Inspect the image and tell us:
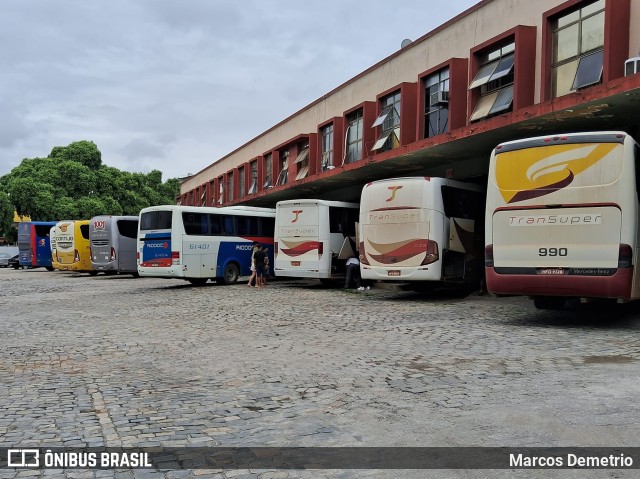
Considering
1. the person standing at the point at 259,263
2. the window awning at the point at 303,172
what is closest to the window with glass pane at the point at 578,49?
the person standing at the point at 259,263

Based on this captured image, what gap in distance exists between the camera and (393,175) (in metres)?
22.3

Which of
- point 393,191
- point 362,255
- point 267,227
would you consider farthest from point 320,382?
point 267,227

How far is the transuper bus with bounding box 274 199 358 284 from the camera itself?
19.9 metres

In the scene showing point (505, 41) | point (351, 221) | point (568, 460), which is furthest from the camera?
point (351, 221)

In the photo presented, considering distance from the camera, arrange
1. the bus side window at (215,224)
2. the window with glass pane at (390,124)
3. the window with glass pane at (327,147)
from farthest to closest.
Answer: the window with glass pane at (327,147) → the window with glass pane at (390,124) → the bus side window at (215,224)

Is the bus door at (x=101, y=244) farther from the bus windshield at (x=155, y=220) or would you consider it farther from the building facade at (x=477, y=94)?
the building facade at (x=477, y=94)

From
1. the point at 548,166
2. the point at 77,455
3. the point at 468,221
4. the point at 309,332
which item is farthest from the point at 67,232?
the point at 77,455

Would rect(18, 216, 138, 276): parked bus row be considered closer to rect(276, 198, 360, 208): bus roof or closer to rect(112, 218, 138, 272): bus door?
rect(112, 218, 138, 272): bus door

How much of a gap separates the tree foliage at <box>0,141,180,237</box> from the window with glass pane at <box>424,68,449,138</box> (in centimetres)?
4184

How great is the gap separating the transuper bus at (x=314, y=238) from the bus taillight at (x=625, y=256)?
37.0ft

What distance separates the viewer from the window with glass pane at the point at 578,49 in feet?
47.4

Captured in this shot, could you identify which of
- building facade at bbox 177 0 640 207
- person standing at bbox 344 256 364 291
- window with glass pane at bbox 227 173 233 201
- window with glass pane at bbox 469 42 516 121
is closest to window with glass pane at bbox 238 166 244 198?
window with glass pane at bbox 227 173 233 201

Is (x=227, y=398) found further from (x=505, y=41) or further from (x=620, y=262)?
(x=505, y=41)

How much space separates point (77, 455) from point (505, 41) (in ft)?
54.7
